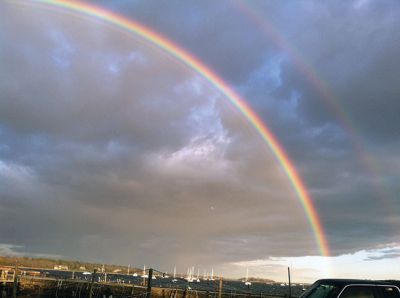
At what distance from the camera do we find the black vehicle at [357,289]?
884 centimetres

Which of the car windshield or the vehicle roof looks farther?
the vehicle roof

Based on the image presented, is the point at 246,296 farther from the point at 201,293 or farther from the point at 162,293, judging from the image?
the point at 162,293

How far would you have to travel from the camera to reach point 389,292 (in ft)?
29.7

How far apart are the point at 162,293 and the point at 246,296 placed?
10532mm

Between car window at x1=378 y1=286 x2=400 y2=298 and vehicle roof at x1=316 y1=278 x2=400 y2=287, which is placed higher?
vehicle roof at x1=316 y1=278 x2=400 y2=287

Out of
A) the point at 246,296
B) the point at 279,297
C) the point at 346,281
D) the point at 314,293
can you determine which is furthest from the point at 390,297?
the point at 246,296

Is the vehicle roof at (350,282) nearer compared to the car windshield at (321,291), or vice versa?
the car windshield at (321,291)

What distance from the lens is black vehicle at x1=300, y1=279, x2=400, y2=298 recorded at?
8.84 m

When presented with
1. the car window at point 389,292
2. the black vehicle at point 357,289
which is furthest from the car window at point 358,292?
the car window at point 389,292

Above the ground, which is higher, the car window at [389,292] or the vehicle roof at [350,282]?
the vehicle roof at [350,282]

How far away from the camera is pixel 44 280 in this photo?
50.6m

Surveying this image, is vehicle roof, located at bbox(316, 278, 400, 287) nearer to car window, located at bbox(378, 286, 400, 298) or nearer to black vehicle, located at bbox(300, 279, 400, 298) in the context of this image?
black vehicle, located at bbox(300, 279, 400, 298)

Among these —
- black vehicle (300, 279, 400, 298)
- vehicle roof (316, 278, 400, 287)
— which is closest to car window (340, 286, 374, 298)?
black vehicle (300, 279, 400, 298)

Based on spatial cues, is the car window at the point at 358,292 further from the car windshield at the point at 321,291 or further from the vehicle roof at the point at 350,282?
the car windshield at the point at 321,291
